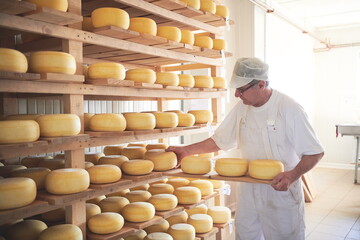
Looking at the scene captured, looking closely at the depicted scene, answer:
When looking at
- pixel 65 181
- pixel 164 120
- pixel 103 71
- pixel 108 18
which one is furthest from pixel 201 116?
pixel 65 181

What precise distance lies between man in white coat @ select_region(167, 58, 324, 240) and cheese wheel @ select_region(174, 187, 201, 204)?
397 millimetres

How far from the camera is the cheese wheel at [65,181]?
72.6 inches

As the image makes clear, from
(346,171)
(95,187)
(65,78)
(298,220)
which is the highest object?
(65,78)

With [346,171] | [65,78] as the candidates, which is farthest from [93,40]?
[346,171]

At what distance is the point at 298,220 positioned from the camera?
7.61ft

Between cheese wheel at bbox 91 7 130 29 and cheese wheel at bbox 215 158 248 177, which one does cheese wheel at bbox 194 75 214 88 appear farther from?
cheese wheel at bbox 91 7 130 29

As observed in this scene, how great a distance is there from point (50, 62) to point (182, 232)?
61.6 inches

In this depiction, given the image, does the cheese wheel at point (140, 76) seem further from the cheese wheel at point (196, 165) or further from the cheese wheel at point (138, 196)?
the cheese wheel at point (138, 196)

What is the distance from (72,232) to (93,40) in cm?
113

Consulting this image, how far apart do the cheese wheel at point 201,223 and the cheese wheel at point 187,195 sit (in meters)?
0.15

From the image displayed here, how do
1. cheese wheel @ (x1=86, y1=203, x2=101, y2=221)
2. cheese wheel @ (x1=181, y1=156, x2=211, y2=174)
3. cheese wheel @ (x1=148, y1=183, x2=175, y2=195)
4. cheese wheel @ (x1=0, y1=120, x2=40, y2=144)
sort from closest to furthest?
cheese wheel @ (x1=0, y1=120, x2=40, y2=144)
cheese wheel @ (x1=86, y1=203, x2=101, y2=221)
cheese wheel @ (x1=181, y1=156, x2=211, y2=174)
cheese wheel @ (x1=148, y1=183, x2=175, y2=195)

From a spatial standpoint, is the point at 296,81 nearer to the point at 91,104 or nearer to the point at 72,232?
the point at 91,104

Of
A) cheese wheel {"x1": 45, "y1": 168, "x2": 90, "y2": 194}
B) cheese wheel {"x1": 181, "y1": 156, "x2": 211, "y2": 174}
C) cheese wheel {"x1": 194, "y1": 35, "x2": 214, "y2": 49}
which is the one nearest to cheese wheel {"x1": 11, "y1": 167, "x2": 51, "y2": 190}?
cheese wheel {"x1": 45, "y1": 168, "x2": 90, "y2": 194}

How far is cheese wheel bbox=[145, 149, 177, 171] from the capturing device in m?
2.52
